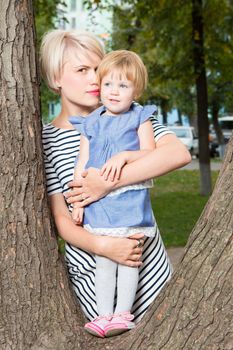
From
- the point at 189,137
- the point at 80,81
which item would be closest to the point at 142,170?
the point at 80,81

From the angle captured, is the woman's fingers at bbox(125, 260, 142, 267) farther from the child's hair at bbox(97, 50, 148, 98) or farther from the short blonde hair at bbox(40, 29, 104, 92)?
the short blonde hair at bbox(40, 29, 104, 92)

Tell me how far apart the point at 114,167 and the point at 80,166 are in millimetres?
186

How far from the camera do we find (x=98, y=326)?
2.84 m

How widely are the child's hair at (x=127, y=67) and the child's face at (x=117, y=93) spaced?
18mm

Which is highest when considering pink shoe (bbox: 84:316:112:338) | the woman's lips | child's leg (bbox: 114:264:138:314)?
the woman's lips

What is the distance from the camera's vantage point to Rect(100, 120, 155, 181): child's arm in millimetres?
2859

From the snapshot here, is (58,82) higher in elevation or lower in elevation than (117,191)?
higher

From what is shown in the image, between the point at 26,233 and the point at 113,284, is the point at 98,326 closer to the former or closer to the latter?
the point at 113,284

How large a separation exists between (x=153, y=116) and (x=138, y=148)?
0.46 ft

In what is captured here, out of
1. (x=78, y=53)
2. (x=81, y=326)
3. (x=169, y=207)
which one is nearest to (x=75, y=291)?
(x=81, y=326)

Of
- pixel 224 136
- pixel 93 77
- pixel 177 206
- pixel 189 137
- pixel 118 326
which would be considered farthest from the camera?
pixel 224 136

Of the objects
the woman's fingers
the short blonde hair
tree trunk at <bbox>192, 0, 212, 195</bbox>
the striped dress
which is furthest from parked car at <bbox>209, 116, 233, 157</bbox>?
the woman's fingers

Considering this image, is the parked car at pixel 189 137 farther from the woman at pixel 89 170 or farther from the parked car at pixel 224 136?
the woman at pixel 89 170

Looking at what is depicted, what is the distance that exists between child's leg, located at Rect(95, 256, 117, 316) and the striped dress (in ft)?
0.31
